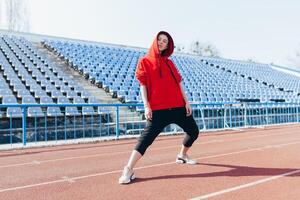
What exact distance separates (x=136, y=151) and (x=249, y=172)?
6.22 ft

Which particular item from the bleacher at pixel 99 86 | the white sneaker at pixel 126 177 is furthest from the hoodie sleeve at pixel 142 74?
the bleacher at pixel 99 86

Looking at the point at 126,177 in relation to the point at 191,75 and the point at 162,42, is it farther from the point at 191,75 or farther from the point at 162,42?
the point at 191,75

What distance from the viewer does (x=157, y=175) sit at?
5273 mm

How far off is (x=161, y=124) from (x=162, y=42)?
45.4 inches

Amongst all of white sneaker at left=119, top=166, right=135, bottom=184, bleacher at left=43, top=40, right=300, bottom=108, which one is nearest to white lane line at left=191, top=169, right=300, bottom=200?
white sneaker at left=119, top=166, right=135, bottom=184

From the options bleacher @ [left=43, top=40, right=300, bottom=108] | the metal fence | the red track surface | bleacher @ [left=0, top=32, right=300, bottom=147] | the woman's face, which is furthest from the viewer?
bleacher @ [left=43, top=40, right=300, bottom=108]

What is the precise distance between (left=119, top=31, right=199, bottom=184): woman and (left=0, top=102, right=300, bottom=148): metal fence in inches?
216

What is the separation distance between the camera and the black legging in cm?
489

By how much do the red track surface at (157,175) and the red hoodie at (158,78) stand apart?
1083 millimetres

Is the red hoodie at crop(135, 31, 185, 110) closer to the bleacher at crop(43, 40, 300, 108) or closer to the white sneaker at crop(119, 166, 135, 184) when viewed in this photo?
the white sneaker at crop(119, 166, 135, 184)

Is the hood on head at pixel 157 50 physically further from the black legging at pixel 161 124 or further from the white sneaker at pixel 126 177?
the white sneaker at pixel 126 177

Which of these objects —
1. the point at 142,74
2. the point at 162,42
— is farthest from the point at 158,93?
the point at 162,42

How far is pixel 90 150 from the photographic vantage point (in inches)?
348

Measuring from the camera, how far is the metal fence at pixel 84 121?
9898mm
